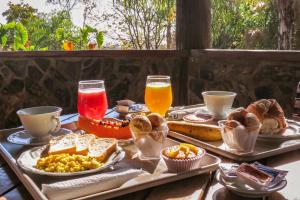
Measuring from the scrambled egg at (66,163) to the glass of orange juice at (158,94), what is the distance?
0.67 meters

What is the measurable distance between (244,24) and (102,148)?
342 inches

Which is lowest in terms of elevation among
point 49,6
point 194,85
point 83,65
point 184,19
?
point 194,85

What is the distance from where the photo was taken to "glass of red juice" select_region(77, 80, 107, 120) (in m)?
1.54

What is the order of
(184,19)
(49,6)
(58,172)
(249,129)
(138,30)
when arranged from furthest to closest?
(49,6) < (138,30) < (184,19) < (249,129) < (58,172)

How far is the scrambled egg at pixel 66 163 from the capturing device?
93 cm

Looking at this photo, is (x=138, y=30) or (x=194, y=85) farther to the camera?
(x=138, y=30)

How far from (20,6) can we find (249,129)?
9.14m

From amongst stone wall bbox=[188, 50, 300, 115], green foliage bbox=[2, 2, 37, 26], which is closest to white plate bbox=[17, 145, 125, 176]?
stone wall bbox=[188, 50, 300, 115]

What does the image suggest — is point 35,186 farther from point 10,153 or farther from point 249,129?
point 249,129

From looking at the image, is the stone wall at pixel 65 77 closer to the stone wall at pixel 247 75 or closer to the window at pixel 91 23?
the stone wall at pixel 247 75

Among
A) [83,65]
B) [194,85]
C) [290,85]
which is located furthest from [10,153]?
[194,85]

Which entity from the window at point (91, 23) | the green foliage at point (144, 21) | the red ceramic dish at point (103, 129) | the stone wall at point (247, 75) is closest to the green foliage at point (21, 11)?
the window at point (91, 23)

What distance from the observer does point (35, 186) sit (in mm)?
855

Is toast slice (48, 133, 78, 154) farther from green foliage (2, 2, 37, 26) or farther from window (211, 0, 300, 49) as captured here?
green foliage (2, 2, 37, 26)
